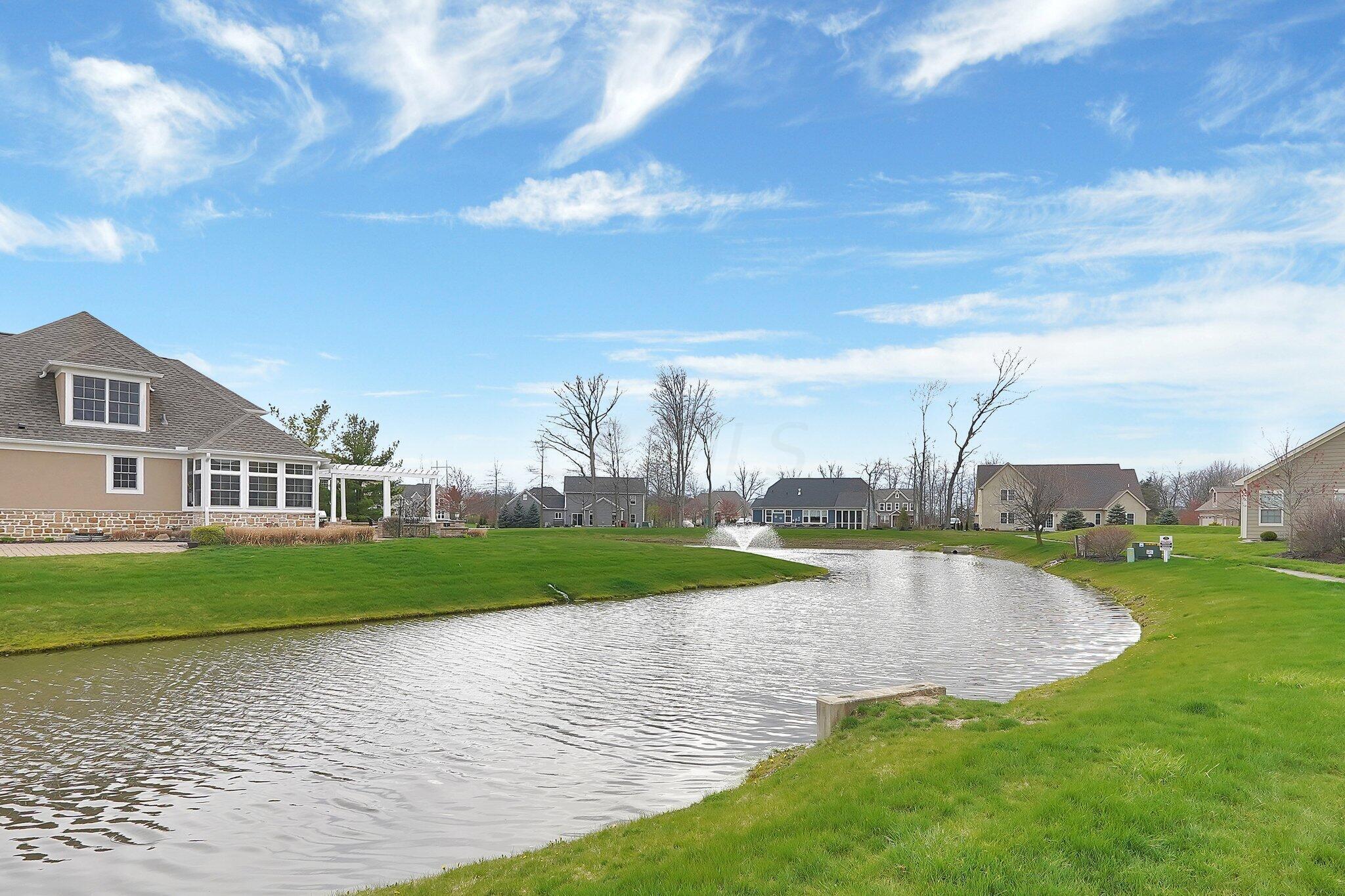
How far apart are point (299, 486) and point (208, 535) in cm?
710

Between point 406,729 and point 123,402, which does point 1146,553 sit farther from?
point 123,402

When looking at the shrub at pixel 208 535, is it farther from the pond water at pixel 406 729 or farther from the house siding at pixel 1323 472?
the house siding at pixel 1323 472

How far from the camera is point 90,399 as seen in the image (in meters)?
29.4

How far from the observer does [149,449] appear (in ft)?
98.5

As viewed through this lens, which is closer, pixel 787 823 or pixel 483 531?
pixel 787 823

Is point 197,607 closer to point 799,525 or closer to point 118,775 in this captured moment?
point 118,775

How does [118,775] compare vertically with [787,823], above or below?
below

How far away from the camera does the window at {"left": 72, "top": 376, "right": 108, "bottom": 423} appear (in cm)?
2905

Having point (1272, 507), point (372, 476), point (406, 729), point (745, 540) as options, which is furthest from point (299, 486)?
point (1272, 507)

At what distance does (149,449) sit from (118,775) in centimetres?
2533

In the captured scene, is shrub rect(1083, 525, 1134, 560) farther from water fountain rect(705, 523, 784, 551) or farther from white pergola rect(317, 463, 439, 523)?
white pergola rect(317, 463, 439, 523)

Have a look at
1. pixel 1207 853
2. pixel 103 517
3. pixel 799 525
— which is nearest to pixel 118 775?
pixel 1207 853

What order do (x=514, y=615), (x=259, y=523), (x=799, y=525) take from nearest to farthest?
(x=514, y=615), (x=259, y=523), (x=799, y=525)

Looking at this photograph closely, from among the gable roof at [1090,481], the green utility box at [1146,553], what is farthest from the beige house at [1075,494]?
the green utility box at [1146,553]
